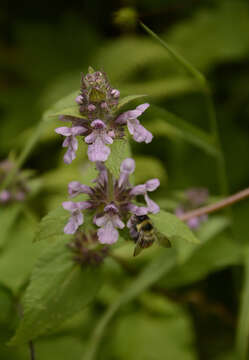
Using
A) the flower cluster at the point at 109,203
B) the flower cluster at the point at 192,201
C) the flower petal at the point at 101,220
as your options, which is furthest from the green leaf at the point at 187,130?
the flower petal at the point at 101,220

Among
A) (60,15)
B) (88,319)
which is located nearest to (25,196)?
(88,319)

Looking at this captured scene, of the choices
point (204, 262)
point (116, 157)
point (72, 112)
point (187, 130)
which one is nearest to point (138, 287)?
point (204, 262)

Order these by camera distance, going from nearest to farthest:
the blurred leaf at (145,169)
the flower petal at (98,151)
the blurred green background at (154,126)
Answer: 1. the flower petal at (98,151)
2. the blurred green background at (154,126)
3. the blurred leaf at (145,169)

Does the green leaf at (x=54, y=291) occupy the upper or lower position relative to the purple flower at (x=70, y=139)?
lower

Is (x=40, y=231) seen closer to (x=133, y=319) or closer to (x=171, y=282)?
(x=171, y=282)

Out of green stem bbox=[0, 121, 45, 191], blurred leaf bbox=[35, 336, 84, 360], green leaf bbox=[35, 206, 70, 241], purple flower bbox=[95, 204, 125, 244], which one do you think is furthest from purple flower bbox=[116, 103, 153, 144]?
blurred leaf bbox=[35, 336, 84, 360]

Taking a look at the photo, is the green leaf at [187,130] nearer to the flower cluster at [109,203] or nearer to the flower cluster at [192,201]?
the flower cluster at [192,201]

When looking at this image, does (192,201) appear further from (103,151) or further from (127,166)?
(103,151)
